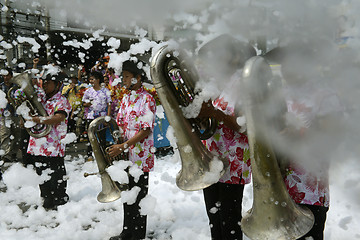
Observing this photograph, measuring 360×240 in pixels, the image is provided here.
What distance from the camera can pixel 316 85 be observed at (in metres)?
0.88

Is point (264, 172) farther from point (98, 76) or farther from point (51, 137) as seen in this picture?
point (98, 76)

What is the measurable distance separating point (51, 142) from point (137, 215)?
1379 mm

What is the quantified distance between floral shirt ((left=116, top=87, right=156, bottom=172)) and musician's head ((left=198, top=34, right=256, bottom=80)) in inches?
51.7

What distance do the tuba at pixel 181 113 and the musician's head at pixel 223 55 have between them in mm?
111

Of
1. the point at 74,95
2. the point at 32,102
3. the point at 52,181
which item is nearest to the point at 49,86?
the point at 32,102

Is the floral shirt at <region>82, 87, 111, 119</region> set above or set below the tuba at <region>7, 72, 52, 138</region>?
above

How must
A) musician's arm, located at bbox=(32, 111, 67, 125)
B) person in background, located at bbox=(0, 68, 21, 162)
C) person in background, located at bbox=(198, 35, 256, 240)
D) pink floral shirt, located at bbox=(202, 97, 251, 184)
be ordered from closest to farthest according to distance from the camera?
person in background, located at bbox=(198, 35, 256, 240) < pink floral shirt, located at bbox=(202, 97, 251, 184) < musician's arm, located at bbox=(32, 111, 67, 125) < person in background, located at bbox=(0, 68, 21, 162)

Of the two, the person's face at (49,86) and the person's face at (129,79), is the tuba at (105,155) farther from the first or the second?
the person's face at (49,86)

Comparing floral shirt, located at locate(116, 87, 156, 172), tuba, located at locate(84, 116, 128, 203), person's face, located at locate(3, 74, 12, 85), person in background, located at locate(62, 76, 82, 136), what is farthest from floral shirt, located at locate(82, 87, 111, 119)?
floral shirt, located at locate(116, 87, 156, 172)

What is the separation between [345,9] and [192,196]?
3.39 meters

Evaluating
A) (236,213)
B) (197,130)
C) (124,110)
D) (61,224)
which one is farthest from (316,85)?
(61,224)

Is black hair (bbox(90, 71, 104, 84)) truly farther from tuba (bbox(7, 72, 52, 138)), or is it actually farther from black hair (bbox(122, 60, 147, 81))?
black hair (bbox(122, 60, 147, 81))

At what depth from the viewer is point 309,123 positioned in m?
1.06

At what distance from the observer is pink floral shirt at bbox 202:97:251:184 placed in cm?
192
